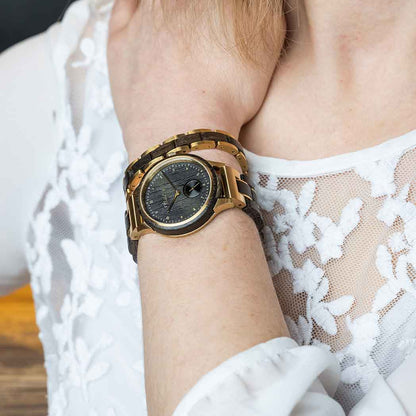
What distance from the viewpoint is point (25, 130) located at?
3.09ft

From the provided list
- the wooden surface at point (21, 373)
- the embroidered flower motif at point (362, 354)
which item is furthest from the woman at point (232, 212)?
the wooden surface at point (21, 373)

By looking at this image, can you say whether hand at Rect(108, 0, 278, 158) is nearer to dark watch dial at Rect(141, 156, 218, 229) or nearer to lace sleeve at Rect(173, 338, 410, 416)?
dark watch dial at Rect(141, 156, 218, 229)

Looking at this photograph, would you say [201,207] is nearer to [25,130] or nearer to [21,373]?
[25,130]

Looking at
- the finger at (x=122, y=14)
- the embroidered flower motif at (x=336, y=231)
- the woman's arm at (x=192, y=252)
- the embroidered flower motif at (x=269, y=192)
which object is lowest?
the embroidered flower motif at (x=336, y=231)

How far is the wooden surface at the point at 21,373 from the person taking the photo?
1.38m

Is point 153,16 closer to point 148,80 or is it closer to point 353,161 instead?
point 148,80

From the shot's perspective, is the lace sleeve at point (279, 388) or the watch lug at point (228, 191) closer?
the lace sleeve at point (279, 388)

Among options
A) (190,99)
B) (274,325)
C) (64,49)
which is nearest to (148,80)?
(190,99)

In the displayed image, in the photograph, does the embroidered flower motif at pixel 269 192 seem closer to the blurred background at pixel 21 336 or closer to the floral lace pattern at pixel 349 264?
the floral lace pattern at pixel 349 264

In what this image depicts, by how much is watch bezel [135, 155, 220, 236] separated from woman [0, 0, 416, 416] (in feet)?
0.05

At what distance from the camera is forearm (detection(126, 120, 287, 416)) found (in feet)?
A: 1.95

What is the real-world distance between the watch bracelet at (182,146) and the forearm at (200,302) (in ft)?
0.25

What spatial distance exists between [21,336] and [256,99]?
895mm

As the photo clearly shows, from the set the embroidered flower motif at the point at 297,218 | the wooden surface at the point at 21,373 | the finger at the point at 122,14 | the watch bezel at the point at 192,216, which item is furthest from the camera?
the wooden surface at the point at 21,373
